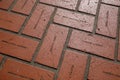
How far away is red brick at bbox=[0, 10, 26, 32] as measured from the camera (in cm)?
145

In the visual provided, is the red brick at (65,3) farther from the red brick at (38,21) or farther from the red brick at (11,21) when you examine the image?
the red brick at (11,21)

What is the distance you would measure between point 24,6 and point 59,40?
0.46m

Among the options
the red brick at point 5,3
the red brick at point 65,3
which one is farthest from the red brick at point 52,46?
the red brick at point 5,3

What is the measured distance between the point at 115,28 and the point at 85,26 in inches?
9.8

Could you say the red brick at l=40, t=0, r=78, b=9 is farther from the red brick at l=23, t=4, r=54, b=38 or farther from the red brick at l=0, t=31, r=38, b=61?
the red brick at l=0, t=31, r=38, b=61

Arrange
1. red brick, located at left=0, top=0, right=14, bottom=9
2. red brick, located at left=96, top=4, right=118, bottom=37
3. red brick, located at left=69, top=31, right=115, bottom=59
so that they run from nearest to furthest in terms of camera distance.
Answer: red brick, located at left=69, top=31, right=115, bottom=59
red brick, located at left=96, top=4, right=118, bottom=37
red brick, located at left=0, top=0, right=14, bottom=9

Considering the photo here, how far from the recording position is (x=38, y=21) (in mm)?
1499

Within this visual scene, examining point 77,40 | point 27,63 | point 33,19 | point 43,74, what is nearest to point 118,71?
point 77,40

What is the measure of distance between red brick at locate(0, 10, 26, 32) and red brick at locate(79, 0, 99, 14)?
520mm

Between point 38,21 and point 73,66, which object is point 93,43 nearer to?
point 73,66

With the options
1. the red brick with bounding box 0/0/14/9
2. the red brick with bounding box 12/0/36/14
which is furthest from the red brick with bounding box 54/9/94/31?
the red brick with bounding box 0/0/14/9

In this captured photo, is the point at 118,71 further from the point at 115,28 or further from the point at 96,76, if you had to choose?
the point at 115,28

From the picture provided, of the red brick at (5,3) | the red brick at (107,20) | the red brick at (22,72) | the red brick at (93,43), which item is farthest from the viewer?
the red brick at (5,3)

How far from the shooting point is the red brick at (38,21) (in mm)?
1433
